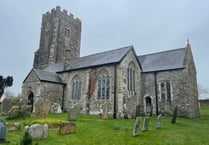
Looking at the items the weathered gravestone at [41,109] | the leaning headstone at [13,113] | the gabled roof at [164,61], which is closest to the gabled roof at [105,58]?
the gabled roof at [164,61]

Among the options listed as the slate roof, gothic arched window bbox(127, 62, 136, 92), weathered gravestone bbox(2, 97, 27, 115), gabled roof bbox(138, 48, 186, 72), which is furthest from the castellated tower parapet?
weathered gravestone bbox(2, 97, 27, 115)

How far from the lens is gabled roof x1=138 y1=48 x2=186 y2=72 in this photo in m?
24.9

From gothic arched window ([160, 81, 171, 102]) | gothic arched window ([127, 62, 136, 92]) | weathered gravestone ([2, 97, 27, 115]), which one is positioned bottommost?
weathered gravestone ([2, 97, 27, 115])

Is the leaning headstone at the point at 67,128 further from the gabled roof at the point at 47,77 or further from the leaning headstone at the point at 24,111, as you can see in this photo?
the gabled roof at the point at 47,77

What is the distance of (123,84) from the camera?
22078mm

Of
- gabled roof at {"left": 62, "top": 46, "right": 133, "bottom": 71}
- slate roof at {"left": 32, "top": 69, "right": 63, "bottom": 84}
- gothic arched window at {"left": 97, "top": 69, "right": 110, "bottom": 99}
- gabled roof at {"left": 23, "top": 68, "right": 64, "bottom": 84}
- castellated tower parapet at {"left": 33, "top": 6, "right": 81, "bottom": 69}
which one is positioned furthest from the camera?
castellated tower parapet at {"left": 33, "top": 6, "right": 81, "bottom": 69}

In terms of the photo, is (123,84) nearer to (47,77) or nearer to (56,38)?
(47,77)

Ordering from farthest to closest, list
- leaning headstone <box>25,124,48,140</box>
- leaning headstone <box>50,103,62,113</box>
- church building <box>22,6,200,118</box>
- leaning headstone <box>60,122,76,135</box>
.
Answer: leaning headstone <box>50,103,62,113</box>
church building <box>22,6,200,118</box>
leaning headstone <box>60,122,76,135</box>
leaning headstone <box>25,124,48,140</box>

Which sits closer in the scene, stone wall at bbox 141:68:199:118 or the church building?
the church building

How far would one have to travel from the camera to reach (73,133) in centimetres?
1099

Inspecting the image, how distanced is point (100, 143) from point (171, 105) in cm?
1693

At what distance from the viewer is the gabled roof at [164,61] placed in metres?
24.9

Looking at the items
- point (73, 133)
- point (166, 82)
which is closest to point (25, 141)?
point (73, 133)

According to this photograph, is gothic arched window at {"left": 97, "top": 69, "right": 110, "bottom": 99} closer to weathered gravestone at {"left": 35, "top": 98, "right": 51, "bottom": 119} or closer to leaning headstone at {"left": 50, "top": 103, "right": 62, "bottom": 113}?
leaning headstone at {"left": 50, "top": 103, "right": 62, "bottom": 113}
